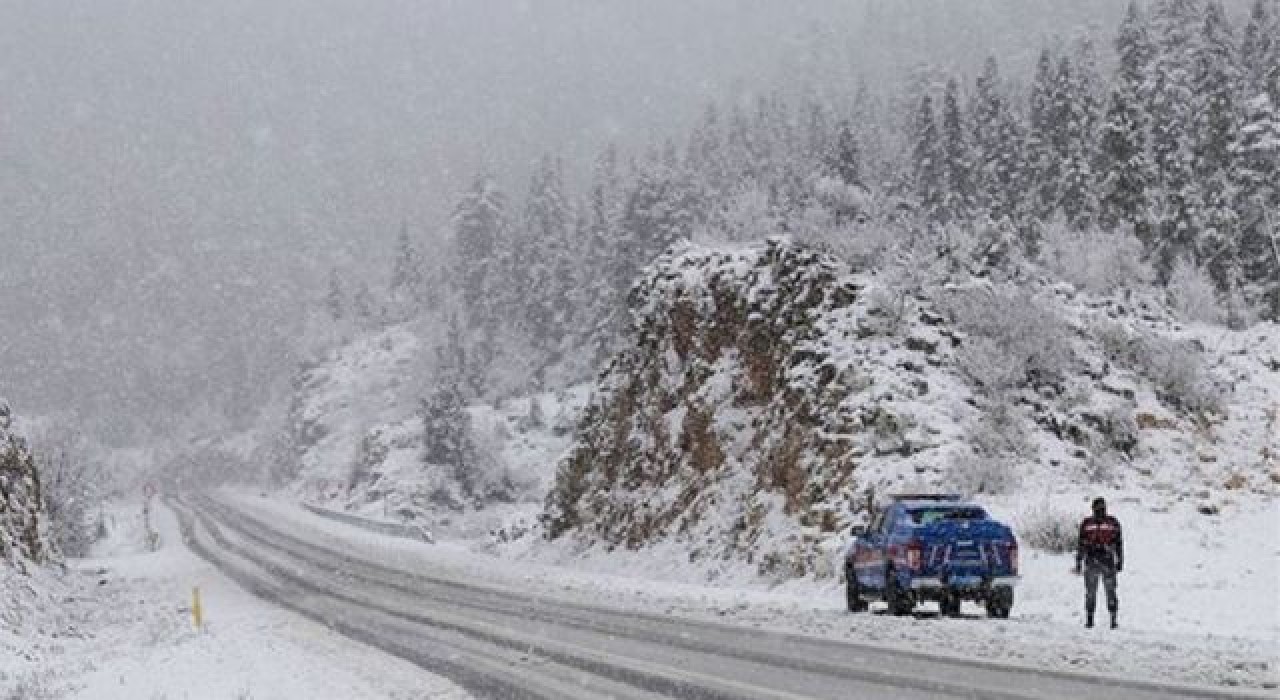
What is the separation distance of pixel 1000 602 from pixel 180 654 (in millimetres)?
12442

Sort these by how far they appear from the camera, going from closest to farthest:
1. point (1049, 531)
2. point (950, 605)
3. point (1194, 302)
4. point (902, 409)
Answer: point (950, 605), point (1049, 531), point (902, 409), point (1194, 302)

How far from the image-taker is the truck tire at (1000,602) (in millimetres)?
17688

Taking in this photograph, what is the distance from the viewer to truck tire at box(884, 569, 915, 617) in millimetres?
18016

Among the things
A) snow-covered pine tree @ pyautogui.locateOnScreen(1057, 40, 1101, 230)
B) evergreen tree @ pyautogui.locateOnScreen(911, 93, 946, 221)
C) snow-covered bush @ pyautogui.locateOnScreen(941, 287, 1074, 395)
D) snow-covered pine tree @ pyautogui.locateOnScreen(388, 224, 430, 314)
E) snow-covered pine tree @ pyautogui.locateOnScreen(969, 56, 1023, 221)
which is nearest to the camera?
snow-covered bush @ pyautogui.locateOnScreen(941, 287, 1074, 395)

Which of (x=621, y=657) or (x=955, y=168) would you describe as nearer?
(x=621, y=657)

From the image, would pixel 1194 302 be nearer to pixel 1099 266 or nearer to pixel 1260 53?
pixel 1099 266

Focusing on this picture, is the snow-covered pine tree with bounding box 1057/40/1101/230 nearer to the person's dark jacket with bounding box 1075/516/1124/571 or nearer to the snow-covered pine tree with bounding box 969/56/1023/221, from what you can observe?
the snow-covered pine tree with bounding box 969/56/1023/221

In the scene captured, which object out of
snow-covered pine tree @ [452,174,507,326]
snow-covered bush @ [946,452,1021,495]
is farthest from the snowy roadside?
snow-covered pine tree @ [452,174,507,326]

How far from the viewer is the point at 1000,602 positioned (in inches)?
703

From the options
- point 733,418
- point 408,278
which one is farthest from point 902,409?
point 408,278

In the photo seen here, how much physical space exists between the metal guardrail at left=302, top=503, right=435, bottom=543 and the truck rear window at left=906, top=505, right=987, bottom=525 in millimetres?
31224

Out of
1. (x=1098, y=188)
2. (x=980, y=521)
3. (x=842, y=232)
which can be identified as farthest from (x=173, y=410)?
(x=980, y=521)

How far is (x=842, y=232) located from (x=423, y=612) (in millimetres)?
14885

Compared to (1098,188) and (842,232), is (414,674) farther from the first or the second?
(1098,188)
